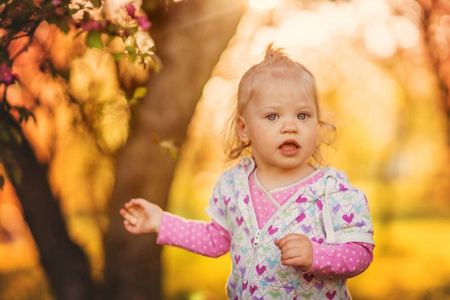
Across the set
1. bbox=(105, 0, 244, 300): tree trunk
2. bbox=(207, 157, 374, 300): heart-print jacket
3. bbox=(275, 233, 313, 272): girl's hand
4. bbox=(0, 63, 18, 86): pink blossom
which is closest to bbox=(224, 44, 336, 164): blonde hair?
bbox=(207, 157, 374, 300): heart-print jacket

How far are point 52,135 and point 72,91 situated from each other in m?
1.14

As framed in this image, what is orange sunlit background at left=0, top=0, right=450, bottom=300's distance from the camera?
4.07m

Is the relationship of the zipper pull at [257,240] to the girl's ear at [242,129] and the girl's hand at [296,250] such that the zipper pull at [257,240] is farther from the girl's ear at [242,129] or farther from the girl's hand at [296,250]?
the girl's ear at [242,129]

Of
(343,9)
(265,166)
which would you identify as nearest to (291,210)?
(265,166)

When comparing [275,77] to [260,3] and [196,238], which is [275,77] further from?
[260,3]

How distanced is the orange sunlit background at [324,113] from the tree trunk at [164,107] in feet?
0.66

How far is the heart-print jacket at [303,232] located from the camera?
184 centimetres

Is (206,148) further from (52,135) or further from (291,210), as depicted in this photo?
(291,210)

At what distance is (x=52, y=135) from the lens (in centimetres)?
500

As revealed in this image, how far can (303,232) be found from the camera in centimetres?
187

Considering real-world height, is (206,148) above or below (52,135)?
below

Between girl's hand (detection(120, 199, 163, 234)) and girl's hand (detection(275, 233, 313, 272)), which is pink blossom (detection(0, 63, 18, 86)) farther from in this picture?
girl's hand (detection(275, 233, 313, 272))

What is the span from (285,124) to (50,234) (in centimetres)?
289

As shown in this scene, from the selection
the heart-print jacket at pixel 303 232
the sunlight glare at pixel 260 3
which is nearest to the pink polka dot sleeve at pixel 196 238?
the heart-print jacket at pixel 303 232
